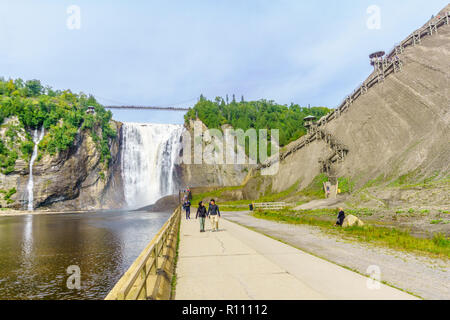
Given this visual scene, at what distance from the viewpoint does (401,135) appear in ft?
121

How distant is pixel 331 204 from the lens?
3134 centimetres

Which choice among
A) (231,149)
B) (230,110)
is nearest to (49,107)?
(231,149)

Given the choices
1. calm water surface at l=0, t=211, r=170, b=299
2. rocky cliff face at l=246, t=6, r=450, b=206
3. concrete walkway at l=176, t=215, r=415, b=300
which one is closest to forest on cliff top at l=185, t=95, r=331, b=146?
rocky cliff face at l=246, t=6, r=450, b=206

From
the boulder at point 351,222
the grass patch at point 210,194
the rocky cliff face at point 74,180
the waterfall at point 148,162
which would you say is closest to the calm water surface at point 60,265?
the boulder at point 351,222

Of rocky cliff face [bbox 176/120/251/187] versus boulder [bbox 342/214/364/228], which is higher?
rocky cliff face [bbox 176/120/251/187]

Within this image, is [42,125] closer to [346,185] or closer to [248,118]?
[248,118]

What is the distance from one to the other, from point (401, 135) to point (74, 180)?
241 ft

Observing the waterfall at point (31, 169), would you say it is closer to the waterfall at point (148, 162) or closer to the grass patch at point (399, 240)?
the waterfall at point (148, 162)

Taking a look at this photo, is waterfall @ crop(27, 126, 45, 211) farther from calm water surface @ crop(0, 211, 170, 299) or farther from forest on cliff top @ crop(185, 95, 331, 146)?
calm water surface @ crop(0, 211, 170, 299)

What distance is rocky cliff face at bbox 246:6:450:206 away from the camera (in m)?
28.4

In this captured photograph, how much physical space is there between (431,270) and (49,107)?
85.3 meters

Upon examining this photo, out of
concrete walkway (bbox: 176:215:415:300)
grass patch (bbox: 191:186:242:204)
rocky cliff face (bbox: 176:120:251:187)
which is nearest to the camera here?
concrete walkway (bbox: 176:215:415:300)

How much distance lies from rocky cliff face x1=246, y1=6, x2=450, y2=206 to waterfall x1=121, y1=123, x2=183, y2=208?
136 feet

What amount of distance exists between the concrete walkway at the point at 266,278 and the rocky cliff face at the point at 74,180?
2847 inches
